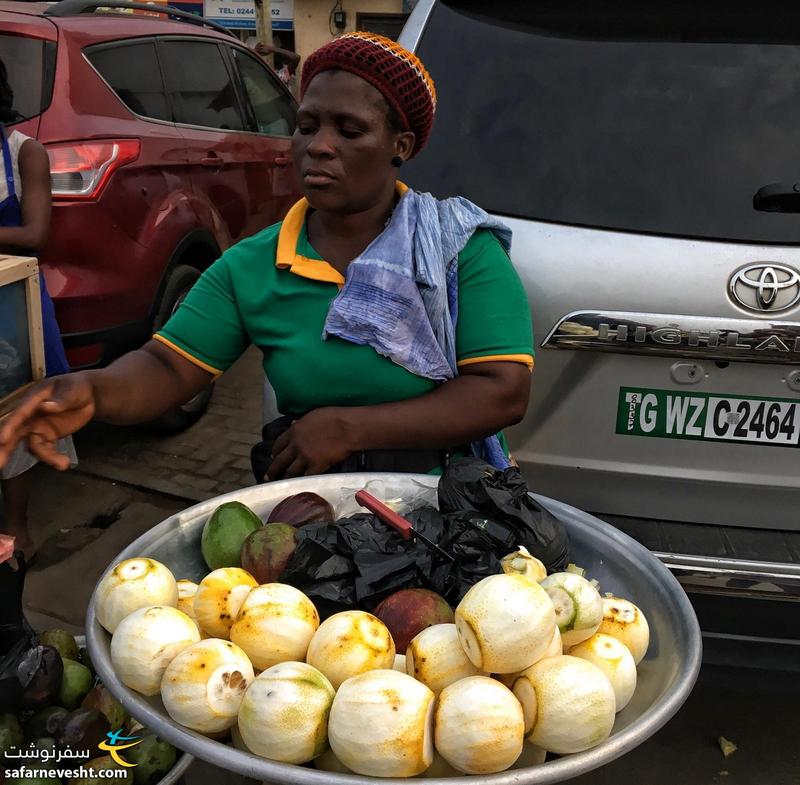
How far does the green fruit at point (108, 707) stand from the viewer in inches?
69.4

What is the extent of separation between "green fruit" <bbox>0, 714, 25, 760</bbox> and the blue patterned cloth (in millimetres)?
1069

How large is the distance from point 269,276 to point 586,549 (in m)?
0.92

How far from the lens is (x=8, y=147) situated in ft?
10.6

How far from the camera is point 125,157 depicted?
12.6ft

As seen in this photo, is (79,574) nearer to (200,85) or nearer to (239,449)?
(239,449)

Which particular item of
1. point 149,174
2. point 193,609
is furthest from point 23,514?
point 193,609

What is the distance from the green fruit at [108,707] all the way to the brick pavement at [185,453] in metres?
2.25

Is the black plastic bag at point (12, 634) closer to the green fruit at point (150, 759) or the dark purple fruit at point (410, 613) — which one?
the green fruit at point (150, 759)

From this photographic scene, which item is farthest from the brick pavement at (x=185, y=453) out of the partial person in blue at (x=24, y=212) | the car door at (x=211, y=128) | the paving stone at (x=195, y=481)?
the car door at (x=211, y=128)

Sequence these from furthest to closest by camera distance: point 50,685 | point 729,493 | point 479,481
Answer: point 729,493 → point 50,685 → point 479,481

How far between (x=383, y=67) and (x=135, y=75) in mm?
3116

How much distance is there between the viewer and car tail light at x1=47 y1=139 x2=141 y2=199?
3537 mm

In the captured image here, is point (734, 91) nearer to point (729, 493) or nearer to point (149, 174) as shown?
point (729, 493)

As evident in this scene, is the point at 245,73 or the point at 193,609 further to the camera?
the point at 245,73
